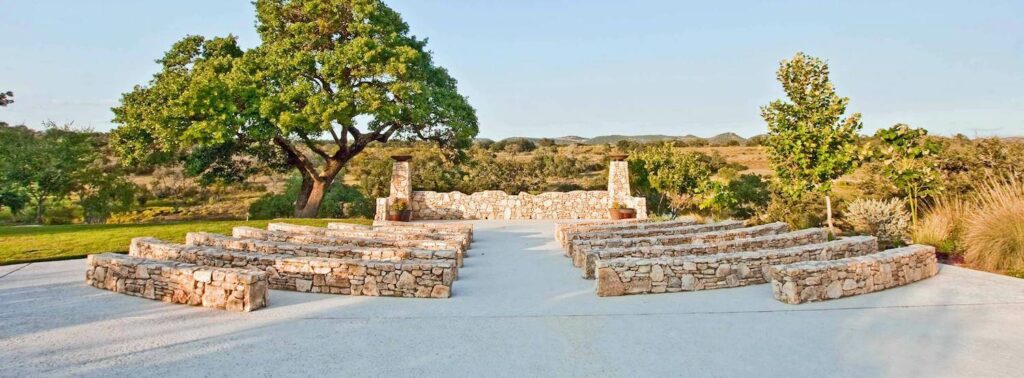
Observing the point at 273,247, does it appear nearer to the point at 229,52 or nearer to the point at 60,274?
the point at 60,274

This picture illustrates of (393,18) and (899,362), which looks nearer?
(899,362)

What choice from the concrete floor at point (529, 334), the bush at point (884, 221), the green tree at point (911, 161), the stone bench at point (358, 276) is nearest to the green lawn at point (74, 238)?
the concrete floor at point (529, 334)

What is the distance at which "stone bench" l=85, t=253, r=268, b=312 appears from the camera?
652 cm

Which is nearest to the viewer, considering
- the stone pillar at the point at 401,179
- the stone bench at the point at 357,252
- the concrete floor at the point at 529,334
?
the concrete floor at the point at 529,334

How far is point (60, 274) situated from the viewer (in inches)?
358

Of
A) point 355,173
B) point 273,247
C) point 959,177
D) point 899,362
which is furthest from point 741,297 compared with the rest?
point 355,173

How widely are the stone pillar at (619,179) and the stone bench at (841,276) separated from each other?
14748 mm

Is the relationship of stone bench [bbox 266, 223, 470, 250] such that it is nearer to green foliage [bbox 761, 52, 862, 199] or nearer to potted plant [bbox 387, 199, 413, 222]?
potted plant [bbox 387, 199, 413, 222]

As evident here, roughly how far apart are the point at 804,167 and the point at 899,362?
32.9ft

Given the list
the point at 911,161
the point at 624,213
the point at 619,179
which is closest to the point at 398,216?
the point at 624,213

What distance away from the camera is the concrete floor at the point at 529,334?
4555 mm

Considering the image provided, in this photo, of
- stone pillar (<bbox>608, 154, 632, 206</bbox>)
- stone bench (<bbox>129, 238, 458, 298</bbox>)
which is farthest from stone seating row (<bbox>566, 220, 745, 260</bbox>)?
stone pillar (<bbox>608, 154, 632, 206</bbox>)

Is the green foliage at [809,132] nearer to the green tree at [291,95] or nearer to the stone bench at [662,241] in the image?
the stone bench at [662,241]

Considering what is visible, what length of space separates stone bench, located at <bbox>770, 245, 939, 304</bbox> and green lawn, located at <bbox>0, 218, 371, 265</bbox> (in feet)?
43.9
